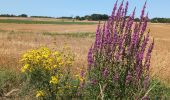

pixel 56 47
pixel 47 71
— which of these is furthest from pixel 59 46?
pixel 47 71

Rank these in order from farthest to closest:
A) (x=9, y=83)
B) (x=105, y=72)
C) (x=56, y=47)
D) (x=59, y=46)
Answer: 1. (x=59, y=46)
2. (x=56, y=47)
3. (x=9, y=83)
4. (x=105, y=72)

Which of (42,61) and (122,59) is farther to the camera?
(42,61)

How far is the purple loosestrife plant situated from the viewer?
6.50 metres

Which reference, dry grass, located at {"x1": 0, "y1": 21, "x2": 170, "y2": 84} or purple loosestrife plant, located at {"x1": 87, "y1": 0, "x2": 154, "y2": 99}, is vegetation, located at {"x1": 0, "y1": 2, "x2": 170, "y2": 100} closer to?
purple loosestrife plant, located at {"x1": 87, "y1": 0, "x2": 154, "y2": 99}

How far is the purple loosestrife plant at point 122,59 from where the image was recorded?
6500mm

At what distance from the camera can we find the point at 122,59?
259 inches

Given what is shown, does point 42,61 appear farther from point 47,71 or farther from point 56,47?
point 56,47

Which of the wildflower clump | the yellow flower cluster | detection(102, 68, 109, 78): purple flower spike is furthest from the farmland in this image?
detection(102, 68, 109, 78): purple flower spike

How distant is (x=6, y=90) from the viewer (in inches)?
356

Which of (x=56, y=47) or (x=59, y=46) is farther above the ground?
(x=56, y=47)

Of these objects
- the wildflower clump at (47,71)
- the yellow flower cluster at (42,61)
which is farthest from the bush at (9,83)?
the yellow flower cluster at (42,61)

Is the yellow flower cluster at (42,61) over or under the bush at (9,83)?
over

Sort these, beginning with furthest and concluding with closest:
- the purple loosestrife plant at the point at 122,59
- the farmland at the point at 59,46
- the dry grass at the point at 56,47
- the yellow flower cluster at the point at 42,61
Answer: the dry grass at the point at 56,47 → the farmland at the point at 59,46 → the yellow flower cluster at the point at 42,61 → the purple loosestrife plant at the point at 122,59

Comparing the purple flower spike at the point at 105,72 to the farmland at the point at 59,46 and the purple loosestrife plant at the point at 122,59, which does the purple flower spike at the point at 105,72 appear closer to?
the purple loosestrife plant at the point at 122,59
